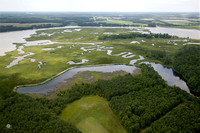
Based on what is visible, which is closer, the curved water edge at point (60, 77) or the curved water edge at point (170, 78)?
the curved water edge at point (60, 77)

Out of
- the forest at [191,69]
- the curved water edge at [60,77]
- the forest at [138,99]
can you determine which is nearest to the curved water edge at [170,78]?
the forest at [191,69]

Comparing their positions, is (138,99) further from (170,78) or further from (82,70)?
(82,70)

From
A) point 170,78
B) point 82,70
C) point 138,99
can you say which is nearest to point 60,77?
point 82,70

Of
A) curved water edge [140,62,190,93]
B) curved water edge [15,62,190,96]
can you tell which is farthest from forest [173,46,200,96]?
curved water edge [15,62,190,96]

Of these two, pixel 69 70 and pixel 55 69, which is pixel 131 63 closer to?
pixel 69 70

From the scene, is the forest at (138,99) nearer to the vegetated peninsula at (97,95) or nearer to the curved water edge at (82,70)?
the vegetated peninsula at (97,95)

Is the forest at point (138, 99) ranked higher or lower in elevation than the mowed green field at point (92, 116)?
higher

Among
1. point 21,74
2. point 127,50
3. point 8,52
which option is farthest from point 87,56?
point 8,52
